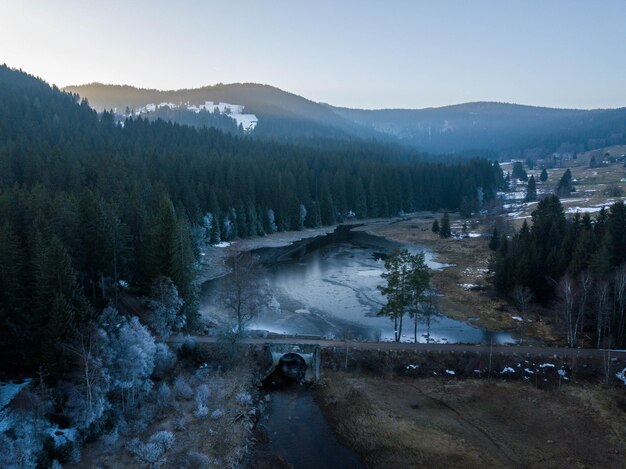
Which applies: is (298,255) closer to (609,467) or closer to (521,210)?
(609,467)

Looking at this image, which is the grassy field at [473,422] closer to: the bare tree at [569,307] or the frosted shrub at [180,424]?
the bare tree at [569,307]

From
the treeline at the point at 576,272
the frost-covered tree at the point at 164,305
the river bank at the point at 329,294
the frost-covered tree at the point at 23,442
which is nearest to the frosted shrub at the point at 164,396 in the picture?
the frost-covered tree at the point at 164,305

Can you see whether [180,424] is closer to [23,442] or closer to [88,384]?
[88,384]

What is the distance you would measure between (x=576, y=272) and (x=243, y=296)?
119 ft

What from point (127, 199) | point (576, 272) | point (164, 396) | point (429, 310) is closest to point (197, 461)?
point (164, 396)

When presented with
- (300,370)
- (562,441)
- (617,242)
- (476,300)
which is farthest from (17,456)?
(617,242)

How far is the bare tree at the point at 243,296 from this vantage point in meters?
41.4

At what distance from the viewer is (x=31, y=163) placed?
75938 millimetres

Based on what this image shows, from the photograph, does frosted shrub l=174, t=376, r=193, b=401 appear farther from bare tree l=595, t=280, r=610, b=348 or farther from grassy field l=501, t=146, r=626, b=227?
grassy field l=501, t=146, r=626, b=227

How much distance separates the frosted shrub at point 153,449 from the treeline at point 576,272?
113 feet

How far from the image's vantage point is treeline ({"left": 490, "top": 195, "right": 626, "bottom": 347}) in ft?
134

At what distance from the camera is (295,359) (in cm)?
3988

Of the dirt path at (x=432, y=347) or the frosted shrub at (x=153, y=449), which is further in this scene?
the dirt path at (x=432, y=347)

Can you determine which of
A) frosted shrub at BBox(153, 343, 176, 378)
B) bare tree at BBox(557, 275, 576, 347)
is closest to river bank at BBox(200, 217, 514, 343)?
bare tree at BBox(557, 275, 576, 347)
